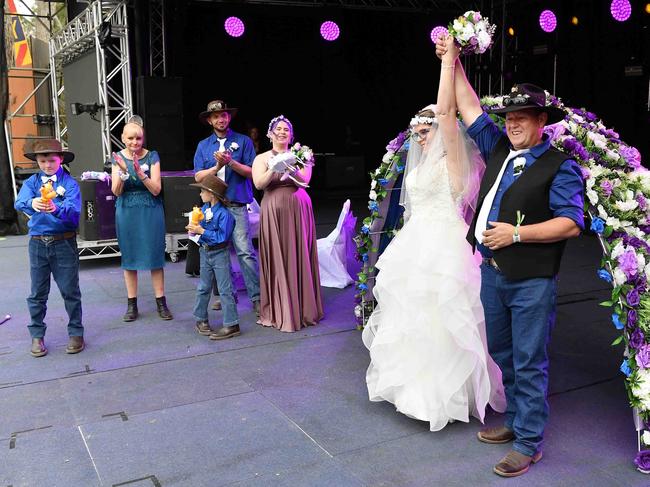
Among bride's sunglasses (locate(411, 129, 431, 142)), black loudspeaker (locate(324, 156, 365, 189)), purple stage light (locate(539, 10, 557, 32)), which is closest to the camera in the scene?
bride's sunglasses (locate(411, 129, 431, 142))

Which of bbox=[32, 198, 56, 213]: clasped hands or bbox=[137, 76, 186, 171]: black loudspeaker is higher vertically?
bbox=[137, 76, 186, 171]: black loudspeaker

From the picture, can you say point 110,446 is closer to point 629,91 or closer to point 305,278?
point 305,278

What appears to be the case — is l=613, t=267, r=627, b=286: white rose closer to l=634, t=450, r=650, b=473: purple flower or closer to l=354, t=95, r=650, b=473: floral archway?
l=354, t=95, r=650, b=473: floral archway

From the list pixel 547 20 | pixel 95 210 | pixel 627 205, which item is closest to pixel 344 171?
pixel 547 20

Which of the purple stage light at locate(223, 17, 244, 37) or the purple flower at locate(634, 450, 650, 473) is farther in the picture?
the purple stage light at locate(223, 17, 244, 37)

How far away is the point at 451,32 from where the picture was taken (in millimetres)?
3359

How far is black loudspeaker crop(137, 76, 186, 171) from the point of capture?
989 centimetres

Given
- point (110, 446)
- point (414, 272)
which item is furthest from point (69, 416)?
point (414, 272)

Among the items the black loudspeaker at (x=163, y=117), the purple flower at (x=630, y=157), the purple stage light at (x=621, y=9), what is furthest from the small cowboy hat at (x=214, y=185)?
the purple stage light at (x=621, y=9)

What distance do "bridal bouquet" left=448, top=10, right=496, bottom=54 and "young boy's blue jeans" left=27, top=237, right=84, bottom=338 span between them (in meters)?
3.21

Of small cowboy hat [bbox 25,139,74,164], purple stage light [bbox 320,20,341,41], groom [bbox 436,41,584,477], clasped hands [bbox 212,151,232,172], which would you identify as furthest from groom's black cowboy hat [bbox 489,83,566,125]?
purple stage light [bbox 320,20,341,41]

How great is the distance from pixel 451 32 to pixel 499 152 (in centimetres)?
67

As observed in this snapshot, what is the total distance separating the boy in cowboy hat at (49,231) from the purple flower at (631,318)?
373cm

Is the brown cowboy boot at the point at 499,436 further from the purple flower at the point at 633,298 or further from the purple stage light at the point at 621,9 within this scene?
the purple stage light at the point at 621,9
